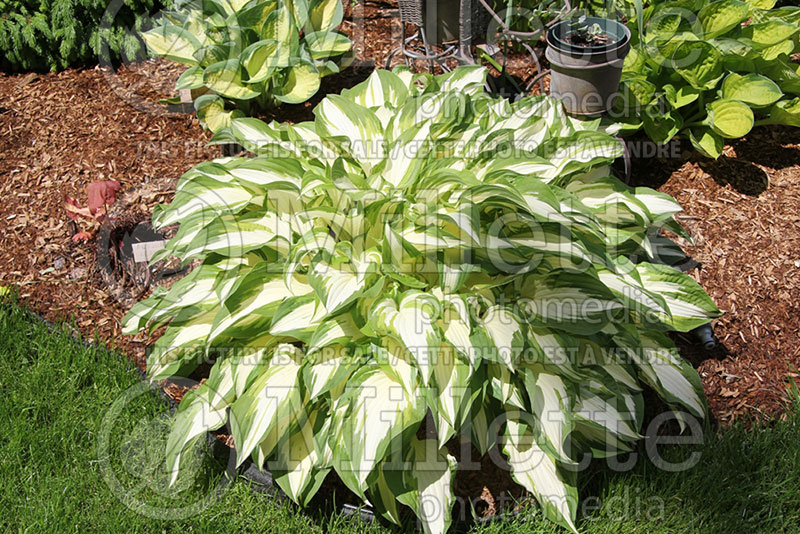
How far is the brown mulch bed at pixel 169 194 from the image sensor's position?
262 centimetres

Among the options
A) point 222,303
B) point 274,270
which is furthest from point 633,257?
point 222,303

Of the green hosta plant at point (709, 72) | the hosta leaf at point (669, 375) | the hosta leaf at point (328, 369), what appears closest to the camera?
the hosta leaf at point (328, 369)

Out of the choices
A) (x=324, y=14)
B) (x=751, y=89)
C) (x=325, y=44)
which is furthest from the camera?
(x=324, y=14)

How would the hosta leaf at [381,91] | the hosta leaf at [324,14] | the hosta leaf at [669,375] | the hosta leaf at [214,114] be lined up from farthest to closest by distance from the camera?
the hosta leaf at [324,14]
the hosta leaf at [214,114]
the hosta leaf at [381,91]
the hosta leaf at [669,375]

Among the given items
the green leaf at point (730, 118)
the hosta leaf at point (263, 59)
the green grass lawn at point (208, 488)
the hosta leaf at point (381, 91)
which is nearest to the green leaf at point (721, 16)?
the green leaf at point (730, 118)

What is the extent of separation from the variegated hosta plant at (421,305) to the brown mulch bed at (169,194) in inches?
15.1

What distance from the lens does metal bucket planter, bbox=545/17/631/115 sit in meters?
2.89

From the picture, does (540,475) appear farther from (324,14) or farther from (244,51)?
(324,14)

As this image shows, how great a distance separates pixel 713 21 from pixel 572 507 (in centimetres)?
216

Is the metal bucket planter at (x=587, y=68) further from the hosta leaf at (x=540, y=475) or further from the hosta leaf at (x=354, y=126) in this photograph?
the hosta leaf at (x=540, y=475)

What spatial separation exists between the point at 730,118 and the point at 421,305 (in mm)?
1784

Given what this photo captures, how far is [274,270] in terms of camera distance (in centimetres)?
210

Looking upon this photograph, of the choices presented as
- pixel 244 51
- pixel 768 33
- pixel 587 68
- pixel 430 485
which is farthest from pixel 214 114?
pixel 768 33

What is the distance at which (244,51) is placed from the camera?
3.14 m
